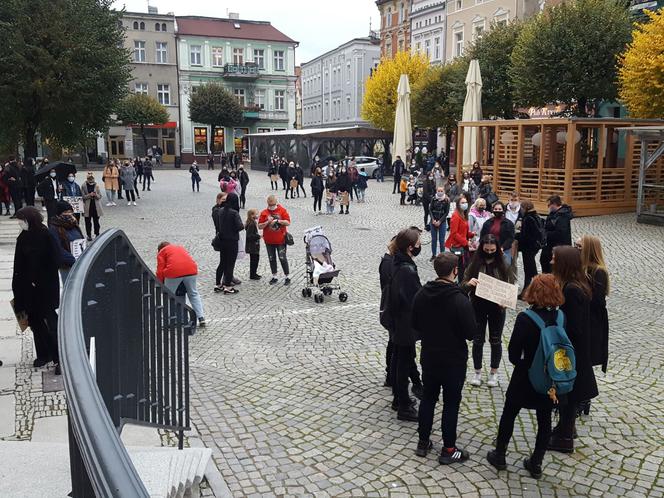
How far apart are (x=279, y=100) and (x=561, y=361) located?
213ft

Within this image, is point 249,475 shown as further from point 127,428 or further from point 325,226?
point 325,226

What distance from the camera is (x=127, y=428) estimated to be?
576cm

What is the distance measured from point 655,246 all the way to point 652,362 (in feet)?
27.2

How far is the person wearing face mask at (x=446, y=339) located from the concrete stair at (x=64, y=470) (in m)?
1.90

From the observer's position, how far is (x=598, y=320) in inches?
223

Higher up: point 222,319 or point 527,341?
point 527,341

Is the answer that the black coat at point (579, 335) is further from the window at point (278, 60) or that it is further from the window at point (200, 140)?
the window at point (278, 60)

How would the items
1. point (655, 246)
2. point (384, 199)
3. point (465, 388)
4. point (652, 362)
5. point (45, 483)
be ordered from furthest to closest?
point (384, 199) → point (655, 246) → point (652, 362) → point (465, 388) → point (45, 483)

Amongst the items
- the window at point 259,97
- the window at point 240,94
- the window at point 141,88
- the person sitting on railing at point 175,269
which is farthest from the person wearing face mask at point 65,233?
the window at point 259,97

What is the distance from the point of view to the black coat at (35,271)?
6895 mm

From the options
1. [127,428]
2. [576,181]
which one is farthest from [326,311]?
[576,181]

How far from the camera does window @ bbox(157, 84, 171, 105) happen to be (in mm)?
61906

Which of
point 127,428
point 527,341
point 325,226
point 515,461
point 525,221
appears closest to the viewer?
point 527,341

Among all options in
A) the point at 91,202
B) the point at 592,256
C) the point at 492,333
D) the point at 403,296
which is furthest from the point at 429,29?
the point at 403,296
